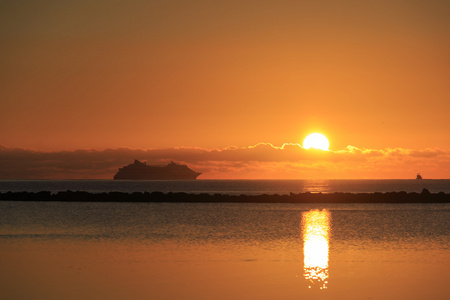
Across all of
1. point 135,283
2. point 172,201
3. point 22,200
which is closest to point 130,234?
point 135,283

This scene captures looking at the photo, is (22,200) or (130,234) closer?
(130,234)

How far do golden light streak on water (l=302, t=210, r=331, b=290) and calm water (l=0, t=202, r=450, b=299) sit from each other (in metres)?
0.04

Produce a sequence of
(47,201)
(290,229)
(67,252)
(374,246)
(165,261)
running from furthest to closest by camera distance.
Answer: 1. (47,201)
2. (290,229)
3. (374,246)
4. (67,252)
5. (165,261)

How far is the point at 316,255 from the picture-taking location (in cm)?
2377

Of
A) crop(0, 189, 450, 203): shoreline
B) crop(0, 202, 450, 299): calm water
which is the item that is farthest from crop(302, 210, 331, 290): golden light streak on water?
crop(0, 189, 450, 203): shoreline

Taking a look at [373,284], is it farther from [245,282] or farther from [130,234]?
[130,234]

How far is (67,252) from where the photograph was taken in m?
24.6

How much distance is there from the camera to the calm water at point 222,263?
53.5 feet

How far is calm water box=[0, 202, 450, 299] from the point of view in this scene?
16297mm

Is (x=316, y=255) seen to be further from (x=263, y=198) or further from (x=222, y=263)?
(x=263, y=198)

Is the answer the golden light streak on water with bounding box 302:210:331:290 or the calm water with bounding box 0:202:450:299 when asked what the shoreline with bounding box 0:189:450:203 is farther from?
the calm water with bounding box 0:202:450:299

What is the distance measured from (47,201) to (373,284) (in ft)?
221

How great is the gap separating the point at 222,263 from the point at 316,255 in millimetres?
4341

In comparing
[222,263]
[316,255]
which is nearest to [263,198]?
[316,255]
